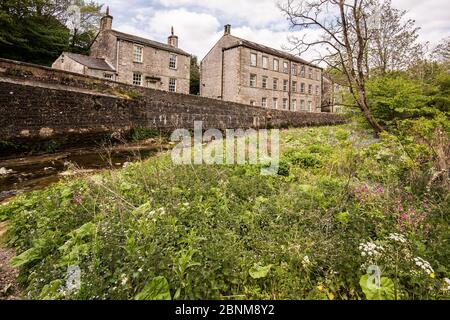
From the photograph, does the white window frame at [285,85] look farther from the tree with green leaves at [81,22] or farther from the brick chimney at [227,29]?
the tree with green leaves at [81,22]

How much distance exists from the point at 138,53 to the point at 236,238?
25.3m

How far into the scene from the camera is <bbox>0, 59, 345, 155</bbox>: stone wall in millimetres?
7344

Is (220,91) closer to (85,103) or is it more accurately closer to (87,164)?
(85,103)

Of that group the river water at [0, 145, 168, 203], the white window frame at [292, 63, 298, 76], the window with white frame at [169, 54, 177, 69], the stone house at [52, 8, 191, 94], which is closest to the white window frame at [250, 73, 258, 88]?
the stone house at [52, 8, 191, 94]

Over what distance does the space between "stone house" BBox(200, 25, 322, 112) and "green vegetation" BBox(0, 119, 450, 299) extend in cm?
2458

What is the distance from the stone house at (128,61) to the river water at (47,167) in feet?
53.4

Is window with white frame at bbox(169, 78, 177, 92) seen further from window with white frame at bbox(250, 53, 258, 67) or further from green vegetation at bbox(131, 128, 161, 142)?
green vegetation at bbox(131, 128, 161, 142)

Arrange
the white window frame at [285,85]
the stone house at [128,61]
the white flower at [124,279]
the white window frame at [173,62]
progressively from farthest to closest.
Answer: the white window frame at [285,85], the white window frame at [173,62], the stone house at [128,61], the white flower at [124,279]

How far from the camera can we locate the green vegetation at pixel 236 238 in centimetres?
205

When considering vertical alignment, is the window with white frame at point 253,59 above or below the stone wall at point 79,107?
above

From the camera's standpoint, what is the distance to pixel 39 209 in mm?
3549

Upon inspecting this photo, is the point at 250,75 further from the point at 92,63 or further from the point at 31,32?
the point at 31,32

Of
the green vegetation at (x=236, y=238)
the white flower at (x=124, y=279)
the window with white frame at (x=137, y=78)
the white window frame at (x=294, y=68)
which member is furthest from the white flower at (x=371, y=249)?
the white window frame at (x=294, y=68)
